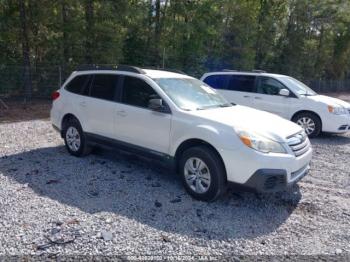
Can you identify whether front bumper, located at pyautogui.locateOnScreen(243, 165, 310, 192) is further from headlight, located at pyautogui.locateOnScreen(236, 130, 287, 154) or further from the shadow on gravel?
the shadow on gravel

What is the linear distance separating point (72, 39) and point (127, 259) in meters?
11.7

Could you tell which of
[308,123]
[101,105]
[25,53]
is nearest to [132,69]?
[101,105]

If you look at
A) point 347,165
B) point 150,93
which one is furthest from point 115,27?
point 347,165

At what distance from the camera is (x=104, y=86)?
5.97 meters

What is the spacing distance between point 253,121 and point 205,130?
70 cm

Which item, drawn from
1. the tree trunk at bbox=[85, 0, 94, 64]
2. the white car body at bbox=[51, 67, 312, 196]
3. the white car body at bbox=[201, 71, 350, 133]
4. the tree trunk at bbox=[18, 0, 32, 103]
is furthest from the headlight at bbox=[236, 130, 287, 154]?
the tree trunk at bbox=[85, 0, 94, 64]

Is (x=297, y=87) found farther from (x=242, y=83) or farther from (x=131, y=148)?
(x=131, y=148)

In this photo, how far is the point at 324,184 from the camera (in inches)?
215

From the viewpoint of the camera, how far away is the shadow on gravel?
398 cm

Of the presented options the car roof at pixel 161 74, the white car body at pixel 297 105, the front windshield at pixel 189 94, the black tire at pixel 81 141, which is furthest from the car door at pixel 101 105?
the white car body at pixel 297 105

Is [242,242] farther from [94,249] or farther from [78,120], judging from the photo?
[78,120]

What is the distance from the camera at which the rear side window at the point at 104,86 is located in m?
5.79

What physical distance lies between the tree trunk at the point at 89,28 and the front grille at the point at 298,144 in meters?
10.6

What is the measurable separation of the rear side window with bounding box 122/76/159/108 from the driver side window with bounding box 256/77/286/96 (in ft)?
16.1
